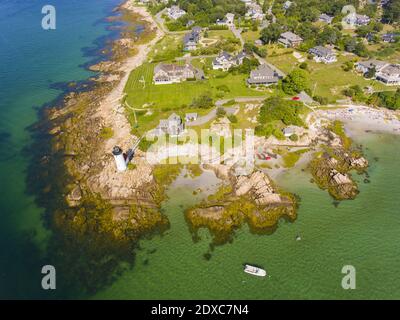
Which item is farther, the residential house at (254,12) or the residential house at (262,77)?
the residential house at (254,12)

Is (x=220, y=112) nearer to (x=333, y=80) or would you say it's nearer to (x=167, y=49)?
(x=333, y=80)

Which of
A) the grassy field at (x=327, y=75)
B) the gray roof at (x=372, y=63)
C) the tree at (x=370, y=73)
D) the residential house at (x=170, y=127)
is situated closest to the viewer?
the residential house at (x=170, y=127)

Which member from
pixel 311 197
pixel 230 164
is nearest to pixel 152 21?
pixel 230 164

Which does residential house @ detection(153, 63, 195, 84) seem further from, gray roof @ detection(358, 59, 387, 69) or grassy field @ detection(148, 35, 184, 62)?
gray roof @ detection(358, 59, 387, 69)

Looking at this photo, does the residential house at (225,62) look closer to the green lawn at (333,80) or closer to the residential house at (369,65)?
the green lawn at (333,80)

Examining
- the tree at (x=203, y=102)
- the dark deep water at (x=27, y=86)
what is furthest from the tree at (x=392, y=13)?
the dark deep water at (x=27, y=86)

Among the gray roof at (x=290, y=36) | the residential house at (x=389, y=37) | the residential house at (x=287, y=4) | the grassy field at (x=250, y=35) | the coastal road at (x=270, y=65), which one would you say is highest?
the residential house at (x=287, y=4)
